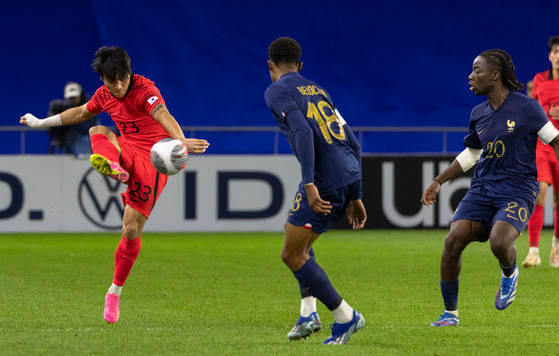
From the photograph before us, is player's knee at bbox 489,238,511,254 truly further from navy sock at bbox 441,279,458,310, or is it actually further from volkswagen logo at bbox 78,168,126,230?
volkswagen logo at bbox 78,168,126,230

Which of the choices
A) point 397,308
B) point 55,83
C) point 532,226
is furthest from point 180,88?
point 397,308

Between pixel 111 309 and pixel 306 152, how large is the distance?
2.21m

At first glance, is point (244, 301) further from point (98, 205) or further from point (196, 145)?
point (98, 205)

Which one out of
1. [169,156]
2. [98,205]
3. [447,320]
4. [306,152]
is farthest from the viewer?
[98,205]

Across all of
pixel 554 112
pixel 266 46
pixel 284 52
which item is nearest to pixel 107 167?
pixel 284 52

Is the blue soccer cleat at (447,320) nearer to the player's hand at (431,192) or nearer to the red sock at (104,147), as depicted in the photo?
the player's hand at (431,192)

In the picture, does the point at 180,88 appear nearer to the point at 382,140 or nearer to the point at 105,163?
the point at 382,140

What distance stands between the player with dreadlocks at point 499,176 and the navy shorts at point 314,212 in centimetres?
107

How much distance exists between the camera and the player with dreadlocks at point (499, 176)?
674 cm

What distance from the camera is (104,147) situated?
7.16 m

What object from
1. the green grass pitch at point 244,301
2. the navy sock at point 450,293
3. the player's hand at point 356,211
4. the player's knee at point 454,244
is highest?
the player's hand at point 356,211

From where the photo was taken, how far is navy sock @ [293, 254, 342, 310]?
5867mm

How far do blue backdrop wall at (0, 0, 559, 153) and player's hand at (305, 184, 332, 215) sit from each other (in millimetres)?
15875

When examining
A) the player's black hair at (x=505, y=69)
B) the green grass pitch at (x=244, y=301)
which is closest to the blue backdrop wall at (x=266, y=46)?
the green grass pitch at (x=244, y=301)
